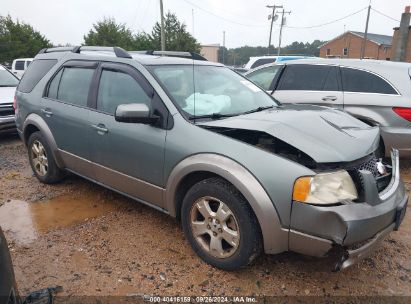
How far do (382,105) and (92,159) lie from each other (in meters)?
3.99

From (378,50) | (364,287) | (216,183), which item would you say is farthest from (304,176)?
(378,50)

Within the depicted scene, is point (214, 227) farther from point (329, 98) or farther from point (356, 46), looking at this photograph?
point (356, 46)

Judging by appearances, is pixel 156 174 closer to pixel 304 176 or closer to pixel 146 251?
pixel 146 251

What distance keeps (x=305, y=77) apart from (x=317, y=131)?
344 centimetres

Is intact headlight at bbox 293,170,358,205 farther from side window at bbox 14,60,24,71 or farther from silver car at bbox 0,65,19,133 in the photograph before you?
side window at bbox 14,60,24,71

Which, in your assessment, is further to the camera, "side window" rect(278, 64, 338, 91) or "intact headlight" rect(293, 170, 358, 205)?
"side window" rect(278, 64, 338, 91)

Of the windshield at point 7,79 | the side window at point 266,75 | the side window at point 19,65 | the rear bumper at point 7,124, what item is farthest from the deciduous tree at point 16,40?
the side window at point 266,75

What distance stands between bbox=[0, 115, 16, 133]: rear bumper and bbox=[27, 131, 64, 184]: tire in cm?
285

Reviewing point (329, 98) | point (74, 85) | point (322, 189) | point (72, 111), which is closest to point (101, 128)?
point (72, 111)

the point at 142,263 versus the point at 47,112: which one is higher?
the point at 47,112

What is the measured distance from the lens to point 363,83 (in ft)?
16.9

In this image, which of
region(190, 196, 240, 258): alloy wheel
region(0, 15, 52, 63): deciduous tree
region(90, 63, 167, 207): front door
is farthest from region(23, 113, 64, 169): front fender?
region(0, 15, 52, 63): deciduous tree

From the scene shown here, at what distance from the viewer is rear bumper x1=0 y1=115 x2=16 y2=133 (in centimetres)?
696

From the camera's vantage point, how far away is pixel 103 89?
3.59 meters
